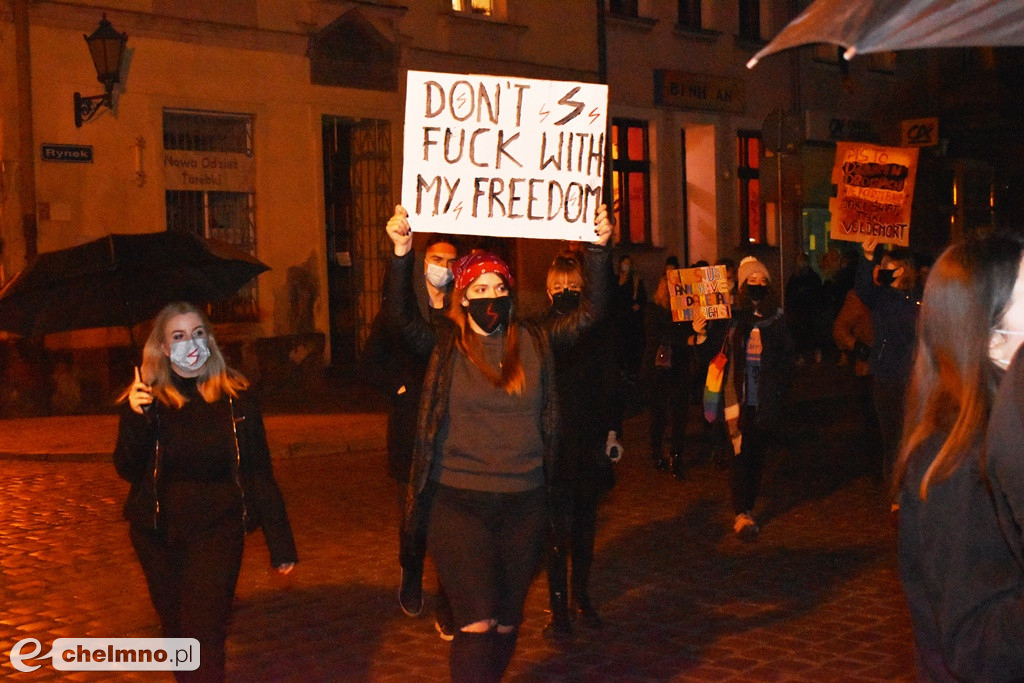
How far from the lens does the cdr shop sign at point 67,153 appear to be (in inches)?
672

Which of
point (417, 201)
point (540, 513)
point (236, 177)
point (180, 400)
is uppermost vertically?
point (236, 177)

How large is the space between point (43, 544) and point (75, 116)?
9.38 meters

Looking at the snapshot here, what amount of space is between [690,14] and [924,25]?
24277mm

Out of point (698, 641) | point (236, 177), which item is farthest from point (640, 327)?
point (698, 641)

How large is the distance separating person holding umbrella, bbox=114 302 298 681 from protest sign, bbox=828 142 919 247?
780cm

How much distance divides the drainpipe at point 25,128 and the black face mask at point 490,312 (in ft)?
42.7

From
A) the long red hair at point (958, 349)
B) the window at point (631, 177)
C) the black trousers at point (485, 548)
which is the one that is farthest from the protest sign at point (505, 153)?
the window at point (631, 177)

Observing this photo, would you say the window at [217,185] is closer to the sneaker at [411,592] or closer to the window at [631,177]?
the window at [631,177]

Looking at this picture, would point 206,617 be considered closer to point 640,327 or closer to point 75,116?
point 75,116

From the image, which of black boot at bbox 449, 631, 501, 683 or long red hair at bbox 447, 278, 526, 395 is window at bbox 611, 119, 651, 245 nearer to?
long red hair at bbox 447, 278, 526, 395

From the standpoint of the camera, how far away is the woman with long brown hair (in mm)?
2490

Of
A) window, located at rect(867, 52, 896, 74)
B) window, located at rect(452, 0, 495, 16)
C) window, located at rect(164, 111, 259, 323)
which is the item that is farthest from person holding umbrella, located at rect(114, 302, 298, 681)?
window, located at rect(867, 52, 896, 74)

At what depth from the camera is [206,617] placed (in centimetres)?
477

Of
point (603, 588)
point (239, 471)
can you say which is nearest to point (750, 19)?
point (603, 588)
